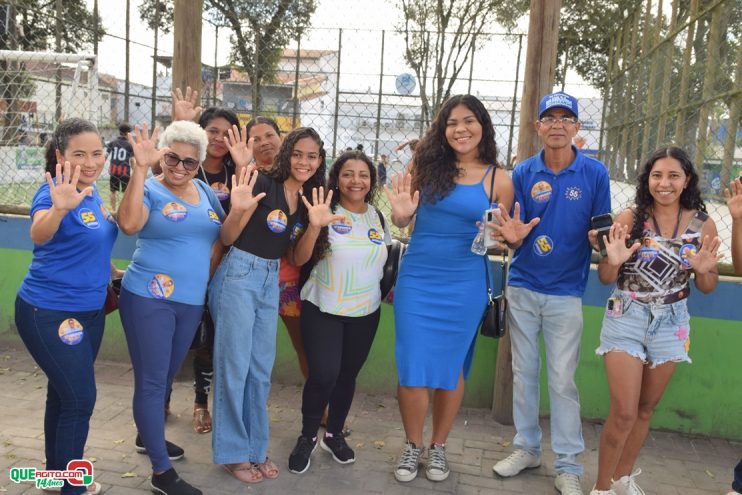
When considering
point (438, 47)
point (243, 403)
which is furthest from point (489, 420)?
point (438, 47)

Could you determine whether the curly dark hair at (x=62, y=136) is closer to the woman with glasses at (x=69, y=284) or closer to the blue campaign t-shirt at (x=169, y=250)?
the woman with glasses at (x=69, y=284)

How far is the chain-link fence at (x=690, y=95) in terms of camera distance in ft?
24.7

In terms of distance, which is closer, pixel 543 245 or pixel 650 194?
pixel 650 194

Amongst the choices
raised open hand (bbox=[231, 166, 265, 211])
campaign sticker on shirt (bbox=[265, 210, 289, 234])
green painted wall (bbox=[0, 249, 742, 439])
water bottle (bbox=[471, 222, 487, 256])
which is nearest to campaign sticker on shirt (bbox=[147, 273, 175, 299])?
raised open hand (bbox=[231, 166, 265, 211])

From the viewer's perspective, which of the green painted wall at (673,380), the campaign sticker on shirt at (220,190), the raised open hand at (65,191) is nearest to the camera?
the raised open hand at (65,191)

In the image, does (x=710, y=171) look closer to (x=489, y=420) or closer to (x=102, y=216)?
(x=489, y=420)

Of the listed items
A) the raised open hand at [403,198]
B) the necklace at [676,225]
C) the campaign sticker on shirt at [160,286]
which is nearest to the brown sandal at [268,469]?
the campaign sticker on shirt at [160,286]

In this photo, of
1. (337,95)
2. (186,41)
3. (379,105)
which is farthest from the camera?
(337,95)

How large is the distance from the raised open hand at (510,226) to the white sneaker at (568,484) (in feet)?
4.21

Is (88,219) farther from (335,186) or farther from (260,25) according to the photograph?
(260,25)

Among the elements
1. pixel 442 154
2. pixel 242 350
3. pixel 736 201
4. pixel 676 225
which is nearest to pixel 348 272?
pixel 242 350

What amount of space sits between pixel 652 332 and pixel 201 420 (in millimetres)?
2602

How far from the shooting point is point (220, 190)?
3471 millimetres

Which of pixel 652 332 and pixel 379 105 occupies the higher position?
pixel 379 105
